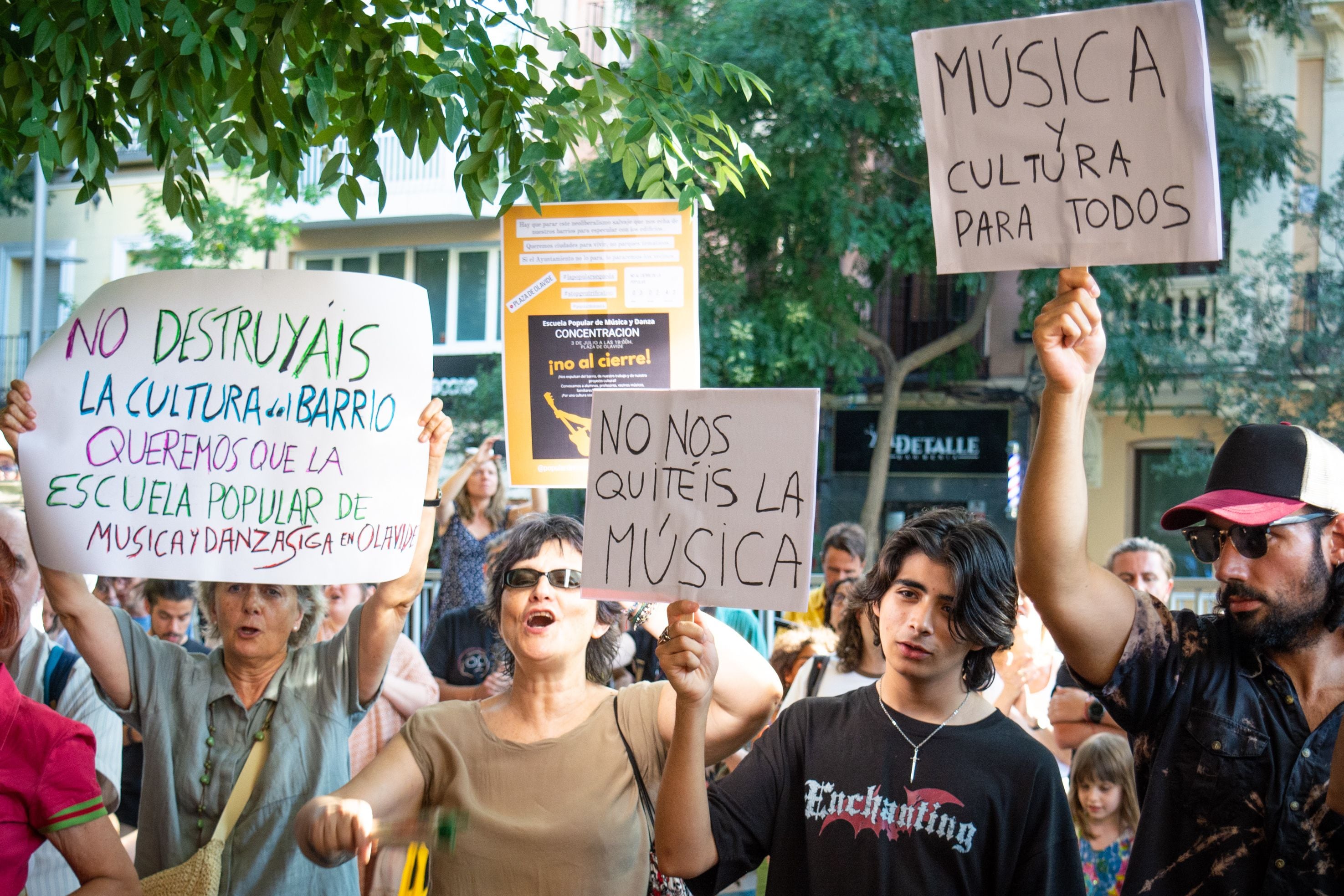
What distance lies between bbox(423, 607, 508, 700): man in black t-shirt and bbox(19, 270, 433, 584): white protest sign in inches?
74.6

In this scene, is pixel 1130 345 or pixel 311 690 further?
pixel 1130 345

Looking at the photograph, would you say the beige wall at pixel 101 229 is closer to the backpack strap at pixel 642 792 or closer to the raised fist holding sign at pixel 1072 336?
the backpack strap at pixel 642 792

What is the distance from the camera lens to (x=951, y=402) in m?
16.5

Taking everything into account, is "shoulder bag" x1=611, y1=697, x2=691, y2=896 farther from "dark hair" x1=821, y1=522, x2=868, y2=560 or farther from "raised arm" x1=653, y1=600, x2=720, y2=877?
"dark hair" x1=821, y1=522, x2=868, y2=560

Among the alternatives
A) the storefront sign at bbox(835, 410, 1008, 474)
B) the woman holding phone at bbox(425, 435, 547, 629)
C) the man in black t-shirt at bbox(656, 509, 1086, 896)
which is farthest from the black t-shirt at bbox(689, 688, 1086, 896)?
the storefront sign at bbox(835, 410, 1008, 474)

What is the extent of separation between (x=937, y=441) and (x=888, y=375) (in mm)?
2389

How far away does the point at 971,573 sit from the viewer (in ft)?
8.17

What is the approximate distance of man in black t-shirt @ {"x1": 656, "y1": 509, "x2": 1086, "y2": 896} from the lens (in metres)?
2.26

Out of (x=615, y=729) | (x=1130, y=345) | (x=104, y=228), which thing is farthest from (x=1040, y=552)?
(x=104, y=228)

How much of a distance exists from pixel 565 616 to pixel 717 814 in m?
0.59

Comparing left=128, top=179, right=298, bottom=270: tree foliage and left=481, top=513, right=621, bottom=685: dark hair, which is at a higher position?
left=128, top=179, right=298, bottom=270: tree foliage

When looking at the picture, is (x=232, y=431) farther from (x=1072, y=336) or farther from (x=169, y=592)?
(x=169, y=592)

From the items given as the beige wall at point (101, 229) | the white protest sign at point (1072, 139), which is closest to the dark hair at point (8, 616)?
the white protest sign at point (1072, 139)

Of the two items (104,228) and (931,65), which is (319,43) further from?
(104,228)
